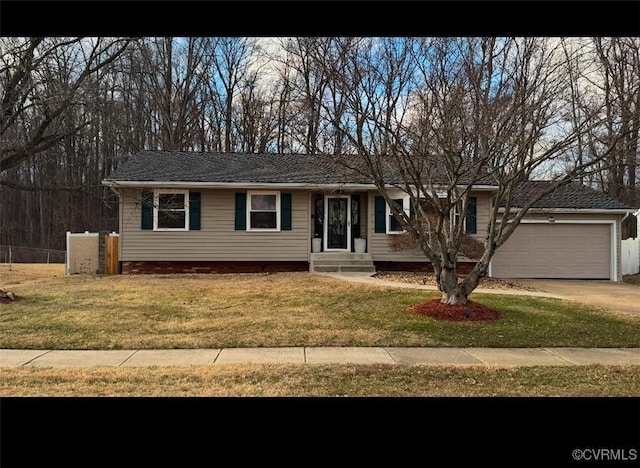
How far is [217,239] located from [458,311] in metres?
8.90

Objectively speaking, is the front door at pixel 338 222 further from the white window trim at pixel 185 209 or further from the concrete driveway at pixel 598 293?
the concrete driveway at pixel 598 293

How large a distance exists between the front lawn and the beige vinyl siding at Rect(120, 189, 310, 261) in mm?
3226

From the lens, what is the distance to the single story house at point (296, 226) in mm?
14820

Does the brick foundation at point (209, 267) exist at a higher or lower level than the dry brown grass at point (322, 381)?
→ higher

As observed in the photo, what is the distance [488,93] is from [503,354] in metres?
4.54

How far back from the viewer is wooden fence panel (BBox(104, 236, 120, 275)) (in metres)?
15.1

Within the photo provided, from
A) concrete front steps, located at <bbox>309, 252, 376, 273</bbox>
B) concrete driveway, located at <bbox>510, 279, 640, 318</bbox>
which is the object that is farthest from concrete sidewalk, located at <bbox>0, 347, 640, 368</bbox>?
concrete front steps, located at <bbox>309, 252, 376, 273</bbox>

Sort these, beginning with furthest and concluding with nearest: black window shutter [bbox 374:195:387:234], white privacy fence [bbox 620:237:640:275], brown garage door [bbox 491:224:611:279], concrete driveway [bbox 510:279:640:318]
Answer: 1. white privacy fence [bbox 620:237:640:275]
2. brown garage door [bbox 491:224:611:279]
3. black window shutter [bbox 374:195:387:234]
4. concrete driveway [bbox 510:279:640:318]

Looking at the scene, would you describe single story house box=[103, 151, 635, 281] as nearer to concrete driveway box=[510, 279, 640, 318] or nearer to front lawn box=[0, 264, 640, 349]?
concrete driveway box=[510, 279, 640, 318]

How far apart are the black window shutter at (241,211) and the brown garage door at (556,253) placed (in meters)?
8.25

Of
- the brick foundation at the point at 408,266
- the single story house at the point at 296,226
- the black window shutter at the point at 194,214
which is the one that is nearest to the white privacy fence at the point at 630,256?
the single story house at the point at 296,226

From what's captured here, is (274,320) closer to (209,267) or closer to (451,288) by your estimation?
(451,288)

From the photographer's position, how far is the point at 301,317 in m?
8.27

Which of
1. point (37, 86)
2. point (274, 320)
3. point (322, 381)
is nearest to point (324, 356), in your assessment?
point (322, 381)
